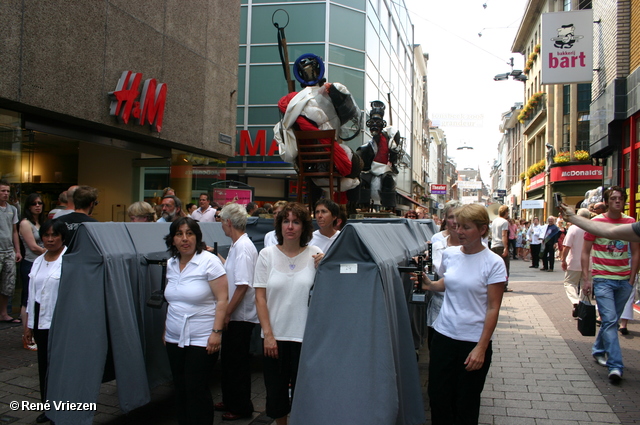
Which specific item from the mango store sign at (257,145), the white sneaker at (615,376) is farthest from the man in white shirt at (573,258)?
the mango store sign at (257,145)

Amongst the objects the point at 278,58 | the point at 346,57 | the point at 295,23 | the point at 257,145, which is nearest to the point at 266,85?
the point at 278,58

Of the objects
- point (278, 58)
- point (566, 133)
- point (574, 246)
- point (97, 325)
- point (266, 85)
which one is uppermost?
point (278, 58)

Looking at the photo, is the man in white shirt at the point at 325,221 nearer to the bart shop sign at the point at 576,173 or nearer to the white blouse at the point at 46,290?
the white blouse at the point at 46,290

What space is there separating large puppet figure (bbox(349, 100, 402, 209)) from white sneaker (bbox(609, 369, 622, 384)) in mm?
4400

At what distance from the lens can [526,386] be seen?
539 centimetres

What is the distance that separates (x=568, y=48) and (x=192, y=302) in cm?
1313

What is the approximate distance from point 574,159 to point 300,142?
27448 millimetres

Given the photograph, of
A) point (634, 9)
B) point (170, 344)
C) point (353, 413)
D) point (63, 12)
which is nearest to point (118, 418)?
point (170, 344)

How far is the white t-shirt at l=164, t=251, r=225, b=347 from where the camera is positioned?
3.72m

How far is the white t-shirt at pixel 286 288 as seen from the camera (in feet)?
12.3

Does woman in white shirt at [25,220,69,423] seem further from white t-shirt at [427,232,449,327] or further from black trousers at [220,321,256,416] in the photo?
white t-shirt at [427,232,449,327]

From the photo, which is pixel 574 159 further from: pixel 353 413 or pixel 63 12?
pixel 353 413

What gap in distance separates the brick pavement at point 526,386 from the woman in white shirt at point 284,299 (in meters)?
0.76

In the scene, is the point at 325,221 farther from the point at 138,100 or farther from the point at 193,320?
the point at 138,100
